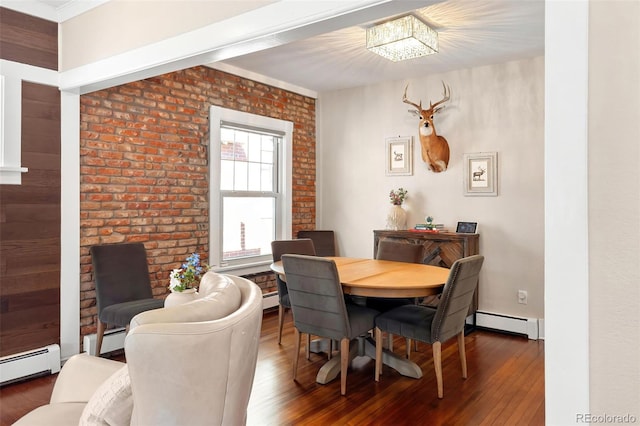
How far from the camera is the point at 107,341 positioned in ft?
11.9

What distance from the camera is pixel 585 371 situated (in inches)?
48.4

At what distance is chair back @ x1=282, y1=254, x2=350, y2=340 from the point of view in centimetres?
289

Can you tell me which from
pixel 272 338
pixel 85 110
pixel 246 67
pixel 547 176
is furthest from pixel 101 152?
pixel 547 176

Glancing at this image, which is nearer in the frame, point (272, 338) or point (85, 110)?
point (85, 110)

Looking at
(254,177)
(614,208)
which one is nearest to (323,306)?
(614,208)

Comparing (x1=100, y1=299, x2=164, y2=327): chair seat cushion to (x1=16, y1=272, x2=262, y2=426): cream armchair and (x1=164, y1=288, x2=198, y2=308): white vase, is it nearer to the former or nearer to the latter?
(x1=164, y1=288, x2=198, y2=308): white vase

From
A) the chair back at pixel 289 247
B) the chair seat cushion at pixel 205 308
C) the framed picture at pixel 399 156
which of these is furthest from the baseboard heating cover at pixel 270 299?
the chair seat cushion at pixel 205 308

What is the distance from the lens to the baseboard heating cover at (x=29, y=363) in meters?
3.08

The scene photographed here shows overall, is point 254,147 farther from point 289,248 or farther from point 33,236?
point 33,236

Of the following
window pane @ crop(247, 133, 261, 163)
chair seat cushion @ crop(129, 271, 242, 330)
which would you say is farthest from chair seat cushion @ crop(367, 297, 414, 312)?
window pane @ crop(247, 133, 261, 163)

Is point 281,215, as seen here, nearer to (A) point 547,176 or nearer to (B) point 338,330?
(B) point 338,330

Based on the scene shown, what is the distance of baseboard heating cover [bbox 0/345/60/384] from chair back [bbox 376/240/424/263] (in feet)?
9.33

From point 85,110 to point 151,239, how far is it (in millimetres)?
1217

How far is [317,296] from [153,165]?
6.80ft
